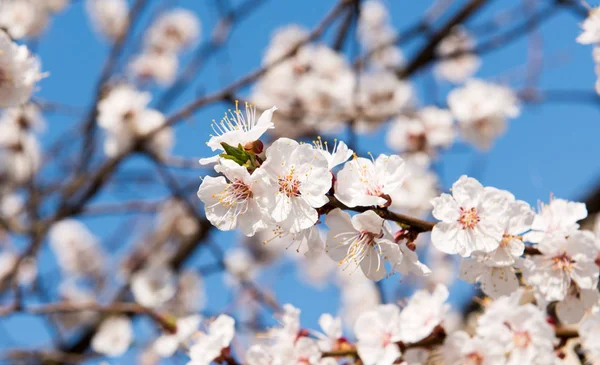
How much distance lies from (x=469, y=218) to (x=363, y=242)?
22 cm

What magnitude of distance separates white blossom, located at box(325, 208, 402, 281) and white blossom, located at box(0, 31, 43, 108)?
3.19 feet

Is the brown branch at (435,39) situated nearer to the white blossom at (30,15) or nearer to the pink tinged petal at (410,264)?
the pink tinged petal at (410,264)

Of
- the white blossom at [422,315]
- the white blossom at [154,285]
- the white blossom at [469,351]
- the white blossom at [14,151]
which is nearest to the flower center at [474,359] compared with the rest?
the white blossom at [469,351]

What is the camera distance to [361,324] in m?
1.37

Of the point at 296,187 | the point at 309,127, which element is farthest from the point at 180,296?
the point at 296,187

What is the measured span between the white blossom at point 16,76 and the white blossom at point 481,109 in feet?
7.64

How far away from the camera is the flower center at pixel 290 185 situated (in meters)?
1.02

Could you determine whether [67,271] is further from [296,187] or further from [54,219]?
[296,187]

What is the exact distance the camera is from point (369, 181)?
3.56 feet

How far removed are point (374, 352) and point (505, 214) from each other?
0.43 metres

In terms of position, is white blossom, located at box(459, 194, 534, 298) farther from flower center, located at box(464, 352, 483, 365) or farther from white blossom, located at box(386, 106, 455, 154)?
white blossom, located at box(386, 106, 455, 154)

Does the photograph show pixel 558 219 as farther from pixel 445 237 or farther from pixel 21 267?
pixel 21 267

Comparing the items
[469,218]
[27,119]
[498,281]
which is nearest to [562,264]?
[498,281]

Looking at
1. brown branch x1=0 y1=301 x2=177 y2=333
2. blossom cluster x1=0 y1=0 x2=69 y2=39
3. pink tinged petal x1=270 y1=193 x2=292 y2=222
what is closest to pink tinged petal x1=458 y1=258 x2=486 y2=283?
pink tinged petal x1=270 y1=193 x2=292 y2=222
